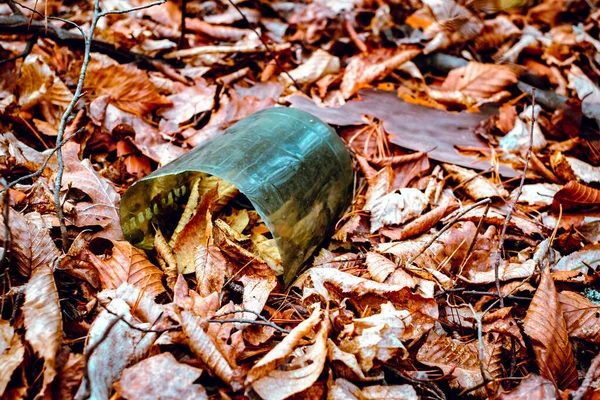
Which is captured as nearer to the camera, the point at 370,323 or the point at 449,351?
the point at 370,323

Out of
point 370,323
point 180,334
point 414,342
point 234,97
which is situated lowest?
point 414,342

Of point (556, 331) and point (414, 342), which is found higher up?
point (414, 342)

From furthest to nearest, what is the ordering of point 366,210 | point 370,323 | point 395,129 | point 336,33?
point 336,33 → point 395,129 → point 366,210 → point 370,323

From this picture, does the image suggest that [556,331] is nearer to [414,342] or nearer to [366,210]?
[414,342]

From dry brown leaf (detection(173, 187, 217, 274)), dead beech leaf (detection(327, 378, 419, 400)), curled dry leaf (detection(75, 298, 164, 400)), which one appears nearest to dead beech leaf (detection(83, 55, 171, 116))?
dry brown leaf (detection(173, 187, 217, 274))

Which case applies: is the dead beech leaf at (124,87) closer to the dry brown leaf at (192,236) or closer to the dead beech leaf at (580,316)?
the dry brown leaf at (192,236)

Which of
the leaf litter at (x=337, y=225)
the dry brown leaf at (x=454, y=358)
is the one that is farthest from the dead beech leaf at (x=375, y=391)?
the dry brown leaf at (x=454, y=358)

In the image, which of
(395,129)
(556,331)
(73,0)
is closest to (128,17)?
(73,0)
